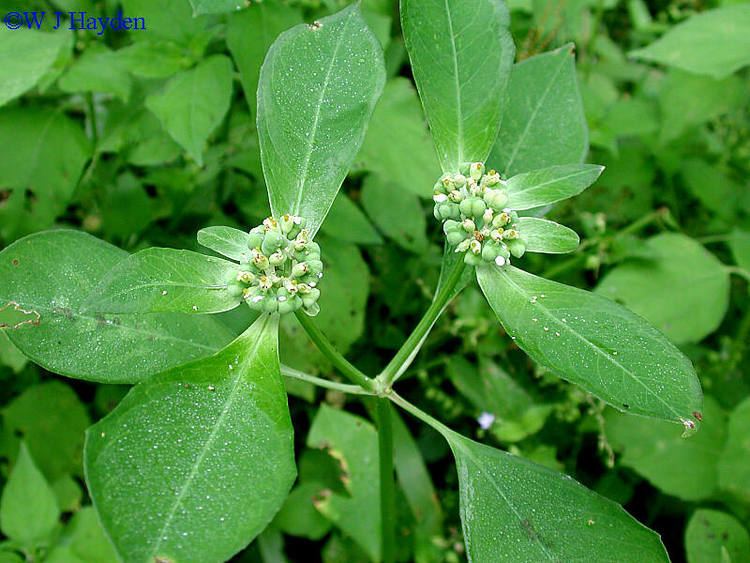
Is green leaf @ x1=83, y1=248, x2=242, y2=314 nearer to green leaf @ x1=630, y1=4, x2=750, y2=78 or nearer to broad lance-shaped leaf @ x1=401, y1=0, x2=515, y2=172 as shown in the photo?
broad lance-shaped leaf @ x1=401, y1=0, x2=515, y2=172

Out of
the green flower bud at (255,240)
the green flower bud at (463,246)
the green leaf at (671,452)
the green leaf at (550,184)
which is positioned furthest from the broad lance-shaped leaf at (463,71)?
the green leaf at (671,452)

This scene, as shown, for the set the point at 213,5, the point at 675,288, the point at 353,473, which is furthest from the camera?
the point at 675,288

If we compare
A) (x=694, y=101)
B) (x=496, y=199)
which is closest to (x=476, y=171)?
(x=496, y=199)

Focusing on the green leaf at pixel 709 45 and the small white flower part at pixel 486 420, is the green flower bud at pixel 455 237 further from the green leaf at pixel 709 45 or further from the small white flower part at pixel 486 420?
the green leaf at pixel 709 45

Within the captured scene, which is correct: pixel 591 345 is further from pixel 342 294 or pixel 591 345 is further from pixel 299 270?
pixel 342 294

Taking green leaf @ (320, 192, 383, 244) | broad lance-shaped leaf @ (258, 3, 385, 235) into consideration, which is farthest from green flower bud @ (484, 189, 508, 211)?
green leaf @ (320, 192, 383, 244)

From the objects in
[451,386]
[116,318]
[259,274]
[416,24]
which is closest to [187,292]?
[259,274]
